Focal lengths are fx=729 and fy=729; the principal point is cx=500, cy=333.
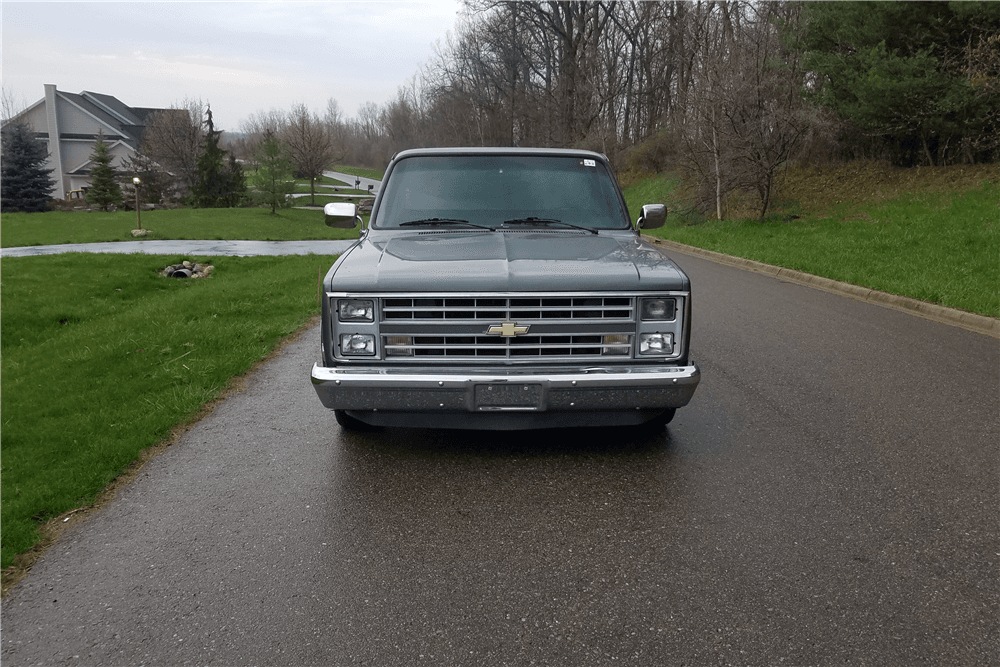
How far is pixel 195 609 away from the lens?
2781 millimetres

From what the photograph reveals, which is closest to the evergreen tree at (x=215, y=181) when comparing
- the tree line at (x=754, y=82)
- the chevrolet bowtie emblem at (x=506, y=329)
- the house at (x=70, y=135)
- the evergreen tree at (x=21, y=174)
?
the house at (x=70, y=135)

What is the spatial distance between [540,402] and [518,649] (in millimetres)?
1486

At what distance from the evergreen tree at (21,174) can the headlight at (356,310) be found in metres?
60.9

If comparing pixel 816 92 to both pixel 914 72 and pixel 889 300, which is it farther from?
pixel 889 300

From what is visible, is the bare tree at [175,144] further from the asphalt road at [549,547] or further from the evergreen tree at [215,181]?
the asphalt road at [549,547]

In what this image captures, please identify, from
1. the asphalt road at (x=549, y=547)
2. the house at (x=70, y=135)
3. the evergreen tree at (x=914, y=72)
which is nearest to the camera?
the asphalt road at (x=549, y=547)

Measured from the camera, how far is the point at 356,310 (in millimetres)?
3945

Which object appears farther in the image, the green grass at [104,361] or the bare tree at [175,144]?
the bare tree at [175,144]

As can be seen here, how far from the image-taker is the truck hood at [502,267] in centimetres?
386

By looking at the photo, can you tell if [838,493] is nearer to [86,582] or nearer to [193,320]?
[86,582]

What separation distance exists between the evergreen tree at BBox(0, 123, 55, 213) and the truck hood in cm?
6072

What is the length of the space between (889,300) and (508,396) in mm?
8488

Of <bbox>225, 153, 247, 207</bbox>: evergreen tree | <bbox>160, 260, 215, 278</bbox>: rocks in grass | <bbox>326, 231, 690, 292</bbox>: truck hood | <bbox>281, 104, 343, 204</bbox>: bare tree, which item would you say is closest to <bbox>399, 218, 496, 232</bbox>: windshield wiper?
<bbox>326, 231, 690, 292</bbox>: truck hood

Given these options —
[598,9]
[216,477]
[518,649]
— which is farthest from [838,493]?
[598,9]
